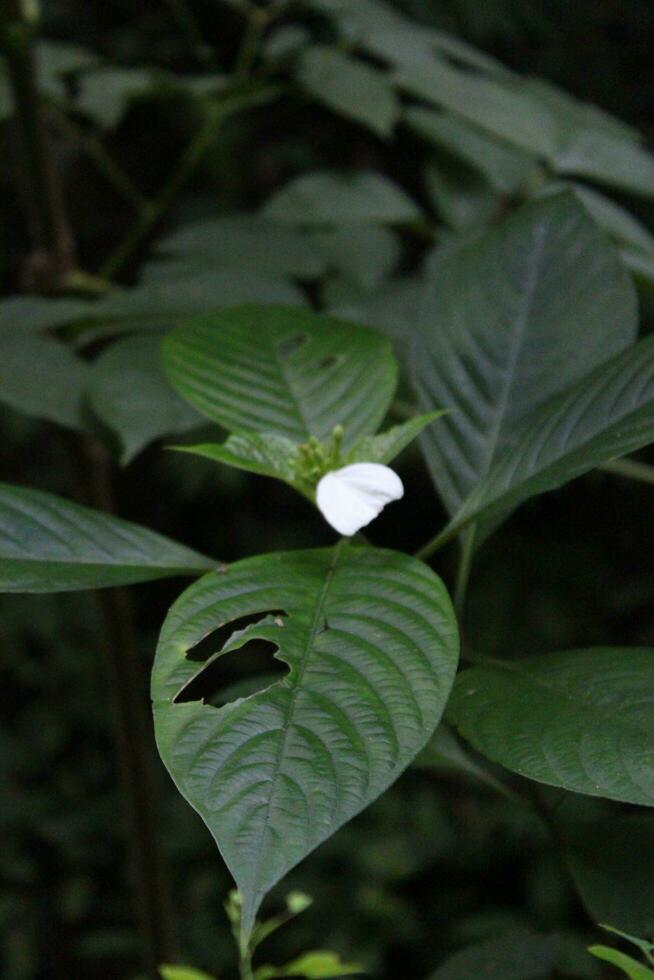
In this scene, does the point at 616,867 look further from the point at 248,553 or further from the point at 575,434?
the point at 248,553

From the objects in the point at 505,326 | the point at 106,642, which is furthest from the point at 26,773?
the point at 505,326

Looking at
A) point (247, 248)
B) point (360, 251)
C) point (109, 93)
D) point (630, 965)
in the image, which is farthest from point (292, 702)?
point (109, 93)

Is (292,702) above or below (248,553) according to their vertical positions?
above

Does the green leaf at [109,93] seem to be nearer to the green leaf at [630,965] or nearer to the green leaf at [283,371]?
the green leaf at [283,371]

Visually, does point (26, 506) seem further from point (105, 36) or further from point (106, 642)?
point (105, 36)

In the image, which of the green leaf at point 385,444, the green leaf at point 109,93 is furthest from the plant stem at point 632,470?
the green leaf at point 109,93
